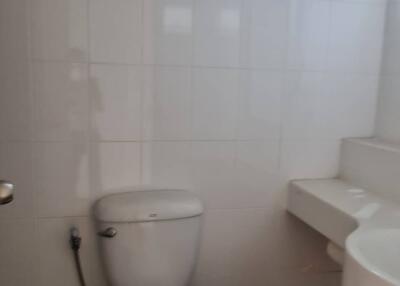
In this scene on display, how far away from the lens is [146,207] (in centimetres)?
139

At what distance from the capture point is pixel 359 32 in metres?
1.66

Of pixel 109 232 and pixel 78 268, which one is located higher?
pixel 109 232

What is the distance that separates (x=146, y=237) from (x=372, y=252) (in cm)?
71

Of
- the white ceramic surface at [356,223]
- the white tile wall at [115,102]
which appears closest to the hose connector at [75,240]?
the white tile wall at [115,102]

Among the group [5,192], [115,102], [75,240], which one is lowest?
[75,240]

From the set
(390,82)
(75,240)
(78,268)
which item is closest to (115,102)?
(75,240)

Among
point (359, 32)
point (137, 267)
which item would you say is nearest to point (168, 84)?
point (137, 267)

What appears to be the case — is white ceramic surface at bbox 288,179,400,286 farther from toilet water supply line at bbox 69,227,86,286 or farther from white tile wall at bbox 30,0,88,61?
white tile wall at bbox 30,0,88,61

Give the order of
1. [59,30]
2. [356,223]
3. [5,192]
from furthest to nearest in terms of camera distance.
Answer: [59,30]
[356,223]
[5,192]

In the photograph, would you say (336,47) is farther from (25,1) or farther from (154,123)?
(25,1)

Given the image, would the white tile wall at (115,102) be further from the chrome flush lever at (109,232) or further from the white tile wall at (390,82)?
the white tile wall at (390,82)

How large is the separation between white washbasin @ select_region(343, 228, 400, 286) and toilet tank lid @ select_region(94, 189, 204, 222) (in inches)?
22.8

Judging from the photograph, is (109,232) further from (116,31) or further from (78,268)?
(116,31)

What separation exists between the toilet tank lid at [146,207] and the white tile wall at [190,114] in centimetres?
7
